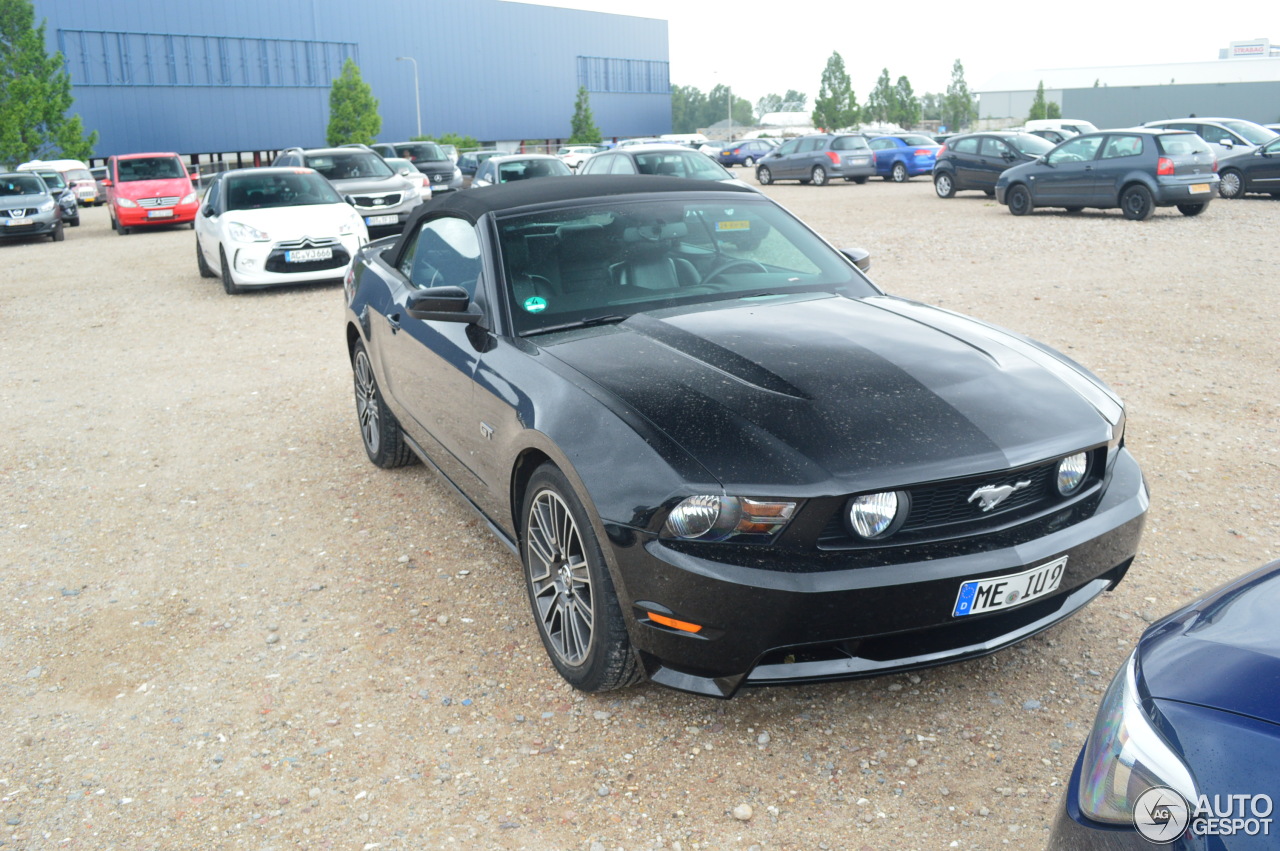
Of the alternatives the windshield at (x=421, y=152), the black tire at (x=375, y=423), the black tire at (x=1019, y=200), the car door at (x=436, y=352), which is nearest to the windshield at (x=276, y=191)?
the black tire at (x=375, y=423)

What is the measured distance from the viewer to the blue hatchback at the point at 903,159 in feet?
107

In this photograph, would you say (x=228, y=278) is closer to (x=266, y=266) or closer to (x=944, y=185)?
(x=266, y=266)

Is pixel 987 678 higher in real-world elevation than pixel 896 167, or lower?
lower

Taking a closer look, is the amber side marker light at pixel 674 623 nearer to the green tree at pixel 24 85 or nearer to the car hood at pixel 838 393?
the car hood at pixel 838 393

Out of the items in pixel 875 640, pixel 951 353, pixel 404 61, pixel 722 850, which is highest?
pixel 404 61

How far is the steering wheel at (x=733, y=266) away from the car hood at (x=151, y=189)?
850 inches

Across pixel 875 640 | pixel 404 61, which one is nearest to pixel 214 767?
pixel 875 640

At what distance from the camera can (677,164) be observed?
1672 cm

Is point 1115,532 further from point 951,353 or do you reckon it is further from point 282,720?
point 282,720

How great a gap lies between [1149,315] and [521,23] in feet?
223

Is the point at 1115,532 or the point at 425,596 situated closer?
the point at 1115,532

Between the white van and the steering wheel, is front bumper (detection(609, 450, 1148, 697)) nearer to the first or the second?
the steering wheel

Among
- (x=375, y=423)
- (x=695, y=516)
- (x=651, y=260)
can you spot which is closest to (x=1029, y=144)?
(x=375, y=423)

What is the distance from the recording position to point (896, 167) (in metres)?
32.6
